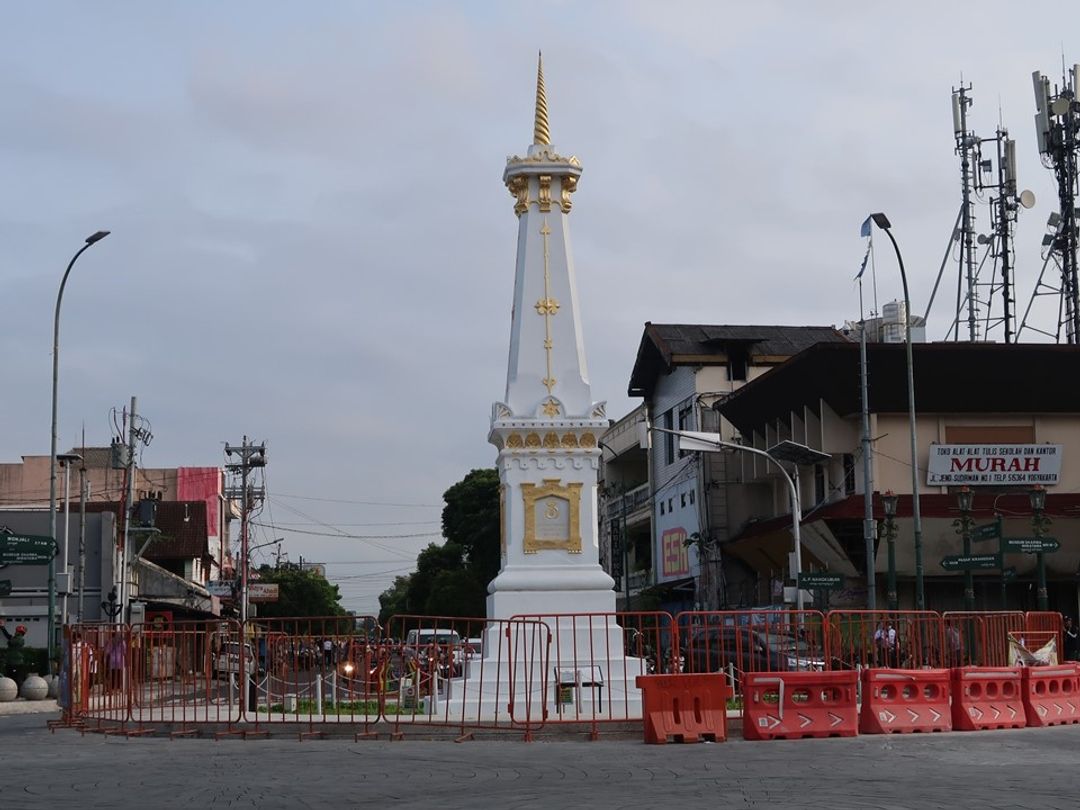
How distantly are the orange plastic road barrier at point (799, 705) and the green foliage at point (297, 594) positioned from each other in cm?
8810

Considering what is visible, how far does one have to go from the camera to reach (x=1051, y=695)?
20.2 m

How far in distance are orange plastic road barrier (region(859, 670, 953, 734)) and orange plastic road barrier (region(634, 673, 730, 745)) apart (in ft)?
6.42

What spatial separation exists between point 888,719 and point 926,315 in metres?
35.2

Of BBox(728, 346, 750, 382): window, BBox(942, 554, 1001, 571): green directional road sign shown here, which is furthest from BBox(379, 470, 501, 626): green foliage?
BBox(942, 554, 1001, 571): green directional road sign

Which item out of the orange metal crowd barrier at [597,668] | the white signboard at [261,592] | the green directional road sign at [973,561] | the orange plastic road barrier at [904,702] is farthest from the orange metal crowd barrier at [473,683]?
the white signboard at [261,592]

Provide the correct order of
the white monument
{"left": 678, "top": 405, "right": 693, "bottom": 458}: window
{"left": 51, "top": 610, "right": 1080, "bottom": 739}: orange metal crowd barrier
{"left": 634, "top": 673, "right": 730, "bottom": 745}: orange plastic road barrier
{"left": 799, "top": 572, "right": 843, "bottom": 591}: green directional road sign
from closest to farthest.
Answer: {"left": 634, "top": 673, "right": 730, "bottom": 745}: orange plastic road barrier < {"left": 51, "top": 610, "right": 1080, "bottom": 739}: orange metal crowd barrier < the white monument < {"left": 799, "top": 572, "right": 843, "bottom": 591}: green directional road sign < {"left": 678, "top": 405, "right": 693, "bottom": 458}: window

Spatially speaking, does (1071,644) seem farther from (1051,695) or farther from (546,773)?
(546,773)

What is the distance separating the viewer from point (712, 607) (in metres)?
58.8

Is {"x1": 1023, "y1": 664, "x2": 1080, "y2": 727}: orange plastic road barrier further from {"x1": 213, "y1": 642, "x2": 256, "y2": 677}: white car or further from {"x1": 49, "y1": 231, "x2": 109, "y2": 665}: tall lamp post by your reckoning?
{"x1": 49, "y1": 231, "x2": 109, "y2": 665}: tall lamp post

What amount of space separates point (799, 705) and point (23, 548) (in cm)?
1616

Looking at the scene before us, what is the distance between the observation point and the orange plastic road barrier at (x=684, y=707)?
17.4 metres

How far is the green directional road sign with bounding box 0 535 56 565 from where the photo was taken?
92.7ft

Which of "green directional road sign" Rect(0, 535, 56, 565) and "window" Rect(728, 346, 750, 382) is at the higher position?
"window" Rect(728, 346, 750, 382)

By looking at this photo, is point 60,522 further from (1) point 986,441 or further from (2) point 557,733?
(2) point 557,733
